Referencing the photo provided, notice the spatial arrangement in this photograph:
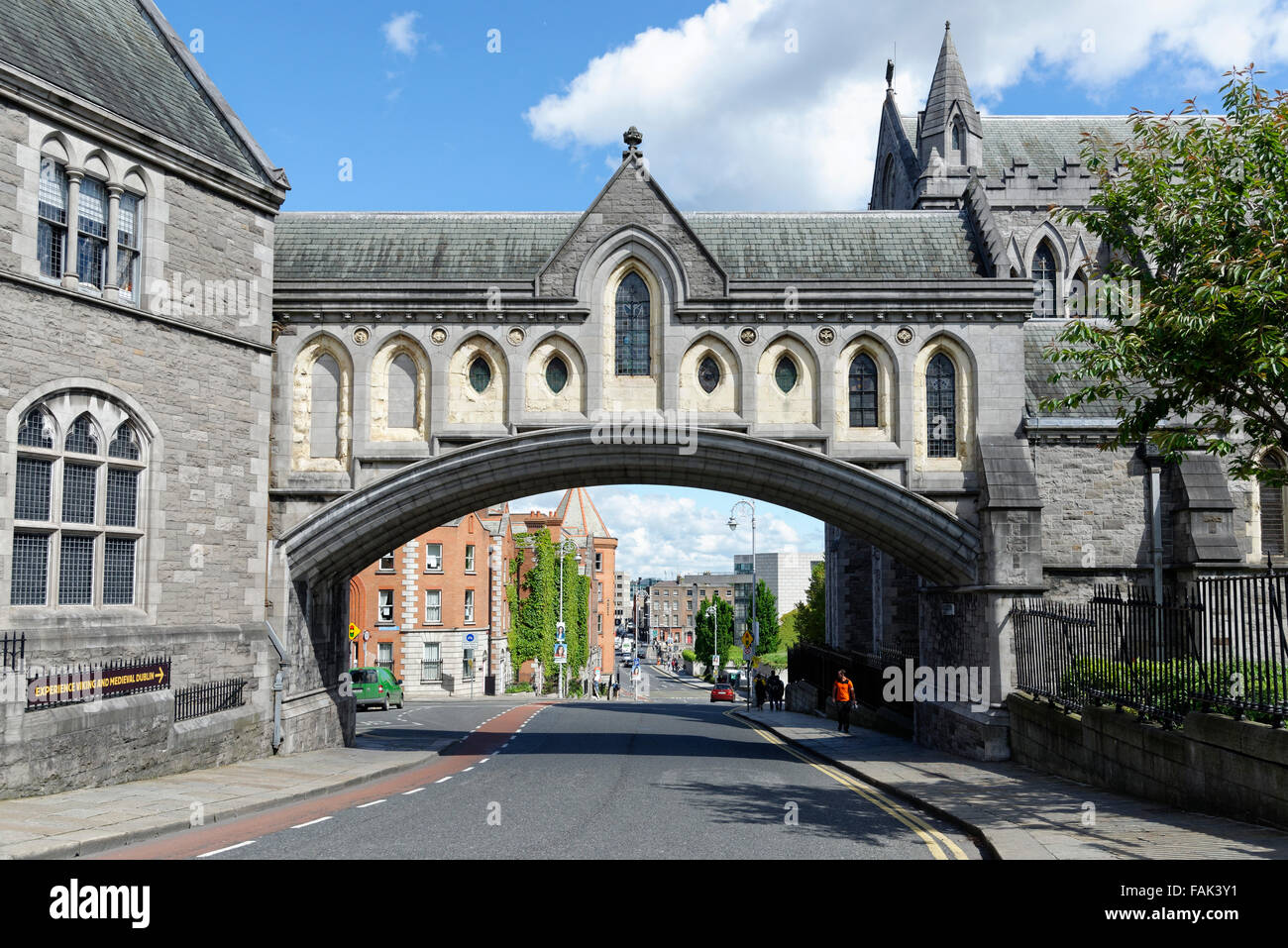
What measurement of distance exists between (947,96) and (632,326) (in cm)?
2466

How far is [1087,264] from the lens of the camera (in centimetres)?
3909

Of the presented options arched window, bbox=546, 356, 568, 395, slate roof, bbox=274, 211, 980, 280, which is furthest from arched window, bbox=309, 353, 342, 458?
arched window, bbox=546, 356, 568, 395

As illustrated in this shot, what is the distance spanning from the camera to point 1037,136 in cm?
4412

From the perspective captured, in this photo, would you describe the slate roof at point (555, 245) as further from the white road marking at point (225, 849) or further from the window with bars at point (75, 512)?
the white road marking at point (225, 849)

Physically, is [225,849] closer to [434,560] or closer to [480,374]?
[480,374]

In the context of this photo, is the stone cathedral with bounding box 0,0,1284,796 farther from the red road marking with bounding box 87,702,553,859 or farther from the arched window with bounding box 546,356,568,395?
the red road marking with bounding box 87,702,553,859

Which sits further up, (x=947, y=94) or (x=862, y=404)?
(x=947, y=94)

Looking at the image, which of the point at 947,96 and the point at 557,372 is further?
the point at 947,96

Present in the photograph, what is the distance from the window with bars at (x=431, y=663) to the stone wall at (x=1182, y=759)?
47.0 meters

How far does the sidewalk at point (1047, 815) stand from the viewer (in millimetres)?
9805

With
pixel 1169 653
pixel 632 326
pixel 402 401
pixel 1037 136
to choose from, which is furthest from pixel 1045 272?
pixel 1169 653

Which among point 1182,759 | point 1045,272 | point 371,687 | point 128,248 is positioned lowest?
point 371,687

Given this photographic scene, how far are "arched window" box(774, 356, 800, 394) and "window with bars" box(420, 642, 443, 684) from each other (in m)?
43.0

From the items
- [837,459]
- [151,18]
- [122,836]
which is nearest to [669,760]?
[837,459]
